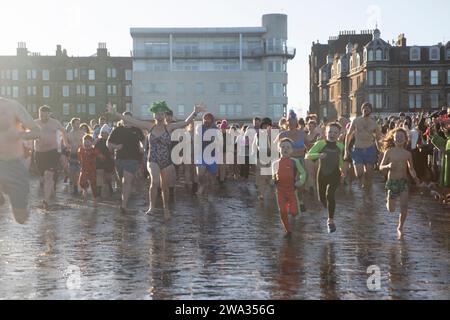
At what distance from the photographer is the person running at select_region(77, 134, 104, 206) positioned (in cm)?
1728

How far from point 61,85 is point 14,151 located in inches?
4024

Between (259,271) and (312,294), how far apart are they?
1301mm

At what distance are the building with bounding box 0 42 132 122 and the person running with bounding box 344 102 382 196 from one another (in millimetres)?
92212

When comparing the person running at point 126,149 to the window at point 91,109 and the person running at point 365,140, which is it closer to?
the person running at point 365,140

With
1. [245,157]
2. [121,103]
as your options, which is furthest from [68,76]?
[245,157]

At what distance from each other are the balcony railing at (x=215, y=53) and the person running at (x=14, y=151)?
259ft

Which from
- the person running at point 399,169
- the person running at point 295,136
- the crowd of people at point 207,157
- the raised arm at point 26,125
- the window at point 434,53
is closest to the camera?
the raised arm at point 26,125

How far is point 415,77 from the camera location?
266 feet

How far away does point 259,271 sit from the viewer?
8344mm

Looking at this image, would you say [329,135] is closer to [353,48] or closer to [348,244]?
[348,244]

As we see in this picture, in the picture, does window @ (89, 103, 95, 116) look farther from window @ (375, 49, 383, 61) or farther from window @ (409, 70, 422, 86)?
window @ (409, 70, 422, 86)

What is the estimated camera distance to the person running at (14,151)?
8.55 m

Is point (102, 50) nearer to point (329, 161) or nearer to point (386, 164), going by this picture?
point (329, 161)

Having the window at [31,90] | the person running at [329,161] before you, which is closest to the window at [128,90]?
the window at [31,90]
